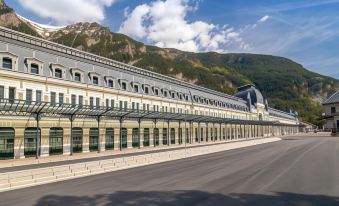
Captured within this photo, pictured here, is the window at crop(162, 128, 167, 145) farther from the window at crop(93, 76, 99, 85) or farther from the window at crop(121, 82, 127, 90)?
the window at crop(93, 76, 99, 85)

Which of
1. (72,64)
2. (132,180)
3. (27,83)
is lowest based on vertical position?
(132,180)

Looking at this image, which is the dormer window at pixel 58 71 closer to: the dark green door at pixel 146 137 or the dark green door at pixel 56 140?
the dark green door at pixel 56 140

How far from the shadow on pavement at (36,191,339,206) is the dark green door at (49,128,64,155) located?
78.0 ft

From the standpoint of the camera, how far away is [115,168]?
27.8m

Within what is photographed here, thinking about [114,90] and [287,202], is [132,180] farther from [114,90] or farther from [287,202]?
[114,90]

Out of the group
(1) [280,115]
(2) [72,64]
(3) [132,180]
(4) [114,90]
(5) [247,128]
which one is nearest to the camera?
(3) [132,180]

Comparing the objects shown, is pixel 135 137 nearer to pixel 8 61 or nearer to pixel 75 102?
pixel 75 102

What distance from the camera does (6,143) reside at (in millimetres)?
34875

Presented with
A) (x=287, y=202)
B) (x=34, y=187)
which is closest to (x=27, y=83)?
(x=34, y=187)

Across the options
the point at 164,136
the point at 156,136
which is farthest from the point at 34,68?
the point at 164,136

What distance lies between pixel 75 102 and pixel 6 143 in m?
11.4

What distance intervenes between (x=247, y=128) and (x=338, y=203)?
93.2 meters

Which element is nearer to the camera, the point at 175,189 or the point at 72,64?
the point at 175,189

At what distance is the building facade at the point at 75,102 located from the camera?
3588 cm
